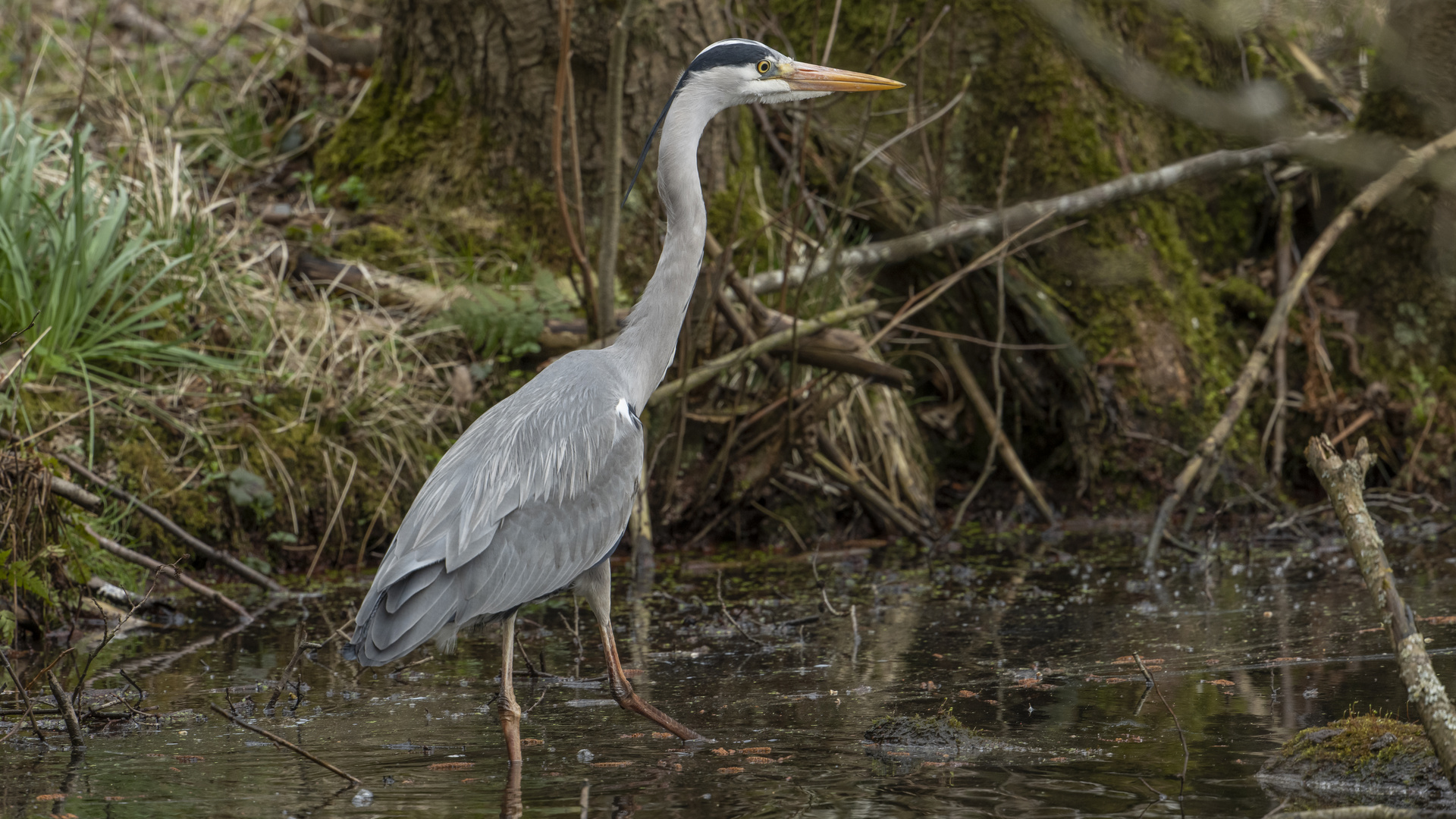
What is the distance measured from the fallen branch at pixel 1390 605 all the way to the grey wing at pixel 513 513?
2252 millimetres

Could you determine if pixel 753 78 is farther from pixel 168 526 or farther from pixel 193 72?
pixel 193 72

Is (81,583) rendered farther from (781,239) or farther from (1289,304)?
(1289,304)

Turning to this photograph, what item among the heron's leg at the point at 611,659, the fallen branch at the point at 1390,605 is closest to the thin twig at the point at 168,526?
the heron's leg at the point at 611,659

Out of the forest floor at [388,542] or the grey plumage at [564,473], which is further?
the grey plumage at [564,473]

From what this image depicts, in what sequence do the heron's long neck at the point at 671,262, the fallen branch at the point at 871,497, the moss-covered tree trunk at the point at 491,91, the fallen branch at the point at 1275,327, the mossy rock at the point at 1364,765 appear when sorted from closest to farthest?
the mossy rock at the point at 1364,765 < the heron's long neck at the point at 671,262 < the fallen branch at the point at 1275,327 < the fallen branch at the point at 871,497 < the moss-covered tree trunk at the point at 491,91

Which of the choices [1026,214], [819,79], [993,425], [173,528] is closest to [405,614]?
[173,528]

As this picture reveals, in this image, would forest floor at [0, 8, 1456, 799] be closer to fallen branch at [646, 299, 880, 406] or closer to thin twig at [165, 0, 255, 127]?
thin twig at [165, 0, 255, 127]

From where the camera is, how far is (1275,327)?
273 inches

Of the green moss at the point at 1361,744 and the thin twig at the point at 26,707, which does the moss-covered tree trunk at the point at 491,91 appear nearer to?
the thin twig at the point at 26,707

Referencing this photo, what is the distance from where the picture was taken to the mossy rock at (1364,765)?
9.67 feet

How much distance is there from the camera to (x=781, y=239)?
8031 mm

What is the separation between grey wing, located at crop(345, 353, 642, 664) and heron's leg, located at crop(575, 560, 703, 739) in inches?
Answer: 3.2

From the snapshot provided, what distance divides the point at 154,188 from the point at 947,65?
4.76 m

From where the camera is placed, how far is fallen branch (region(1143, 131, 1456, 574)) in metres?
6.18
